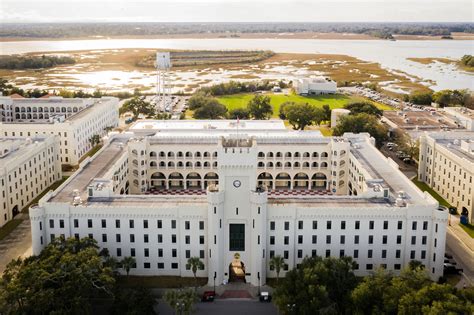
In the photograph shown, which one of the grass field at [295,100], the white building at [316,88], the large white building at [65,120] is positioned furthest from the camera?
the white building at [316,88]

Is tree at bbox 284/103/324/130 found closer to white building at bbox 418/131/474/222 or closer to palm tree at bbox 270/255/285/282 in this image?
white building at bbox 418/131/474/222

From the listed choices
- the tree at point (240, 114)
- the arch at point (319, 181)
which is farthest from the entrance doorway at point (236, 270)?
the tree at point (240, 114)

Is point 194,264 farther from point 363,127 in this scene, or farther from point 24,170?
point 363,127

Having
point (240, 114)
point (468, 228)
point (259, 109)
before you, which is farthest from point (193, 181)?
point (259, 109)

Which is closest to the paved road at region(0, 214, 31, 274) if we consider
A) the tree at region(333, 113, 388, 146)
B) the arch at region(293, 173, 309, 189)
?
the arch at region(293, 173, 309, 189)

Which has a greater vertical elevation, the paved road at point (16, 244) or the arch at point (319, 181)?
the arch at point (319, 181)

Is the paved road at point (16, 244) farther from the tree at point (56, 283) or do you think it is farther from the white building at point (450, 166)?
the white building at point (450, 166)

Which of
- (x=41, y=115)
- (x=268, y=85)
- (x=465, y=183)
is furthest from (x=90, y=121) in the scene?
(x=268, y=85)
